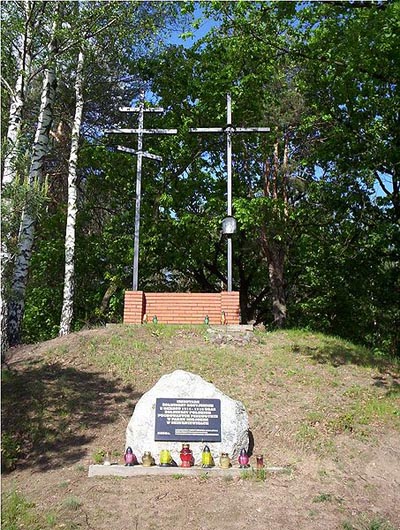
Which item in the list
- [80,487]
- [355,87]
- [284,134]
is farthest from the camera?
[284,134]

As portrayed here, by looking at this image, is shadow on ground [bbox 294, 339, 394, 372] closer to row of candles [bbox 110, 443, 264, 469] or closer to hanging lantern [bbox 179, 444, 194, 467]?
row of candles [bbox 110, 443, 264, 469]

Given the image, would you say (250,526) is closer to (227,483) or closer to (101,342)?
(227,483)

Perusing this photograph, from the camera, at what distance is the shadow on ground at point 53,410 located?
7.45 metres

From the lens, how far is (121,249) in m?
17.8

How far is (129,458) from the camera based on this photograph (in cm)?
699

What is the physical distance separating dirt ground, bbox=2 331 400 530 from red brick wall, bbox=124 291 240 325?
365cm

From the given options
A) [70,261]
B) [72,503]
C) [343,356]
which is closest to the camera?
[72,503]

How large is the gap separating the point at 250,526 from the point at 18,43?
11250 millimetres

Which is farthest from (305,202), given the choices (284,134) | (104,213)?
(104,213)

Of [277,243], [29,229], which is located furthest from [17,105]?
[277,243]

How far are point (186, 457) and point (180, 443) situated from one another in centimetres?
32

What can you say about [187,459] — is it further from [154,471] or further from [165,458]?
[154,471]

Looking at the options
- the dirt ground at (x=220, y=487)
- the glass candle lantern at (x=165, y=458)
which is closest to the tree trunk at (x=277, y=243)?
the dirt ground at (x=220, y=487)

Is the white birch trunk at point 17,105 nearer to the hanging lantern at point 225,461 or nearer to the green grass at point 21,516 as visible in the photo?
the green grass at point 21,516
